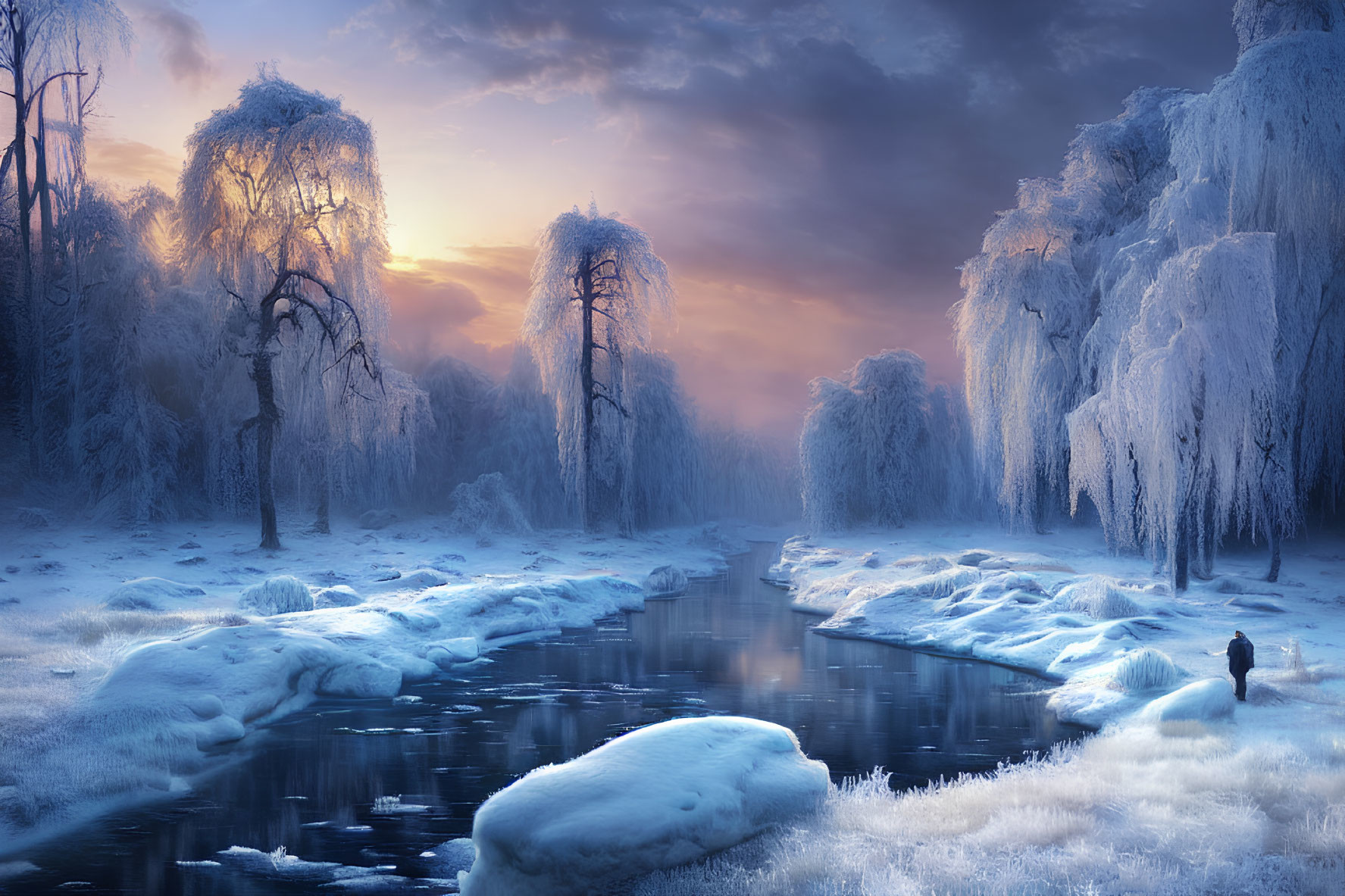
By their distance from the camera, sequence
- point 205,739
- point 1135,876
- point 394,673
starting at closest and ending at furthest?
point 1135,876, point 205,739, point 394,673

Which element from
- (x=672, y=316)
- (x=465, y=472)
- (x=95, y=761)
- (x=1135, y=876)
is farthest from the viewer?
(x=465, y=472)

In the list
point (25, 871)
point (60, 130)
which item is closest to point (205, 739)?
point (25, 871)

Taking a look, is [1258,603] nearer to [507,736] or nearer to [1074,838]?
[1074,838]

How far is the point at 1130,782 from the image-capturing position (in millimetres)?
6785

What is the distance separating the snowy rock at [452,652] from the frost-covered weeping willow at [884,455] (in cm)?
1945

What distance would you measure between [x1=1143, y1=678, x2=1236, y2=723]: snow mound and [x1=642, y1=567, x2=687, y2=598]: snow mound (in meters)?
15.0

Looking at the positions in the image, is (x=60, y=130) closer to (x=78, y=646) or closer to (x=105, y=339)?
(x=105, y=339)

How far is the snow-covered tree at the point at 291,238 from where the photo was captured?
61.1 feet

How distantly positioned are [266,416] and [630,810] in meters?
16.0

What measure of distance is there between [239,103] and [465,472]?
14073mm

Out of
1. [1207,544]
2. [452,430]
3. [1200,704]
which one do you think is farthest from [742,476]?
[1200,704]

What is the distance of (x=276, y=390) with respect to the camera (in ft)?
65.6

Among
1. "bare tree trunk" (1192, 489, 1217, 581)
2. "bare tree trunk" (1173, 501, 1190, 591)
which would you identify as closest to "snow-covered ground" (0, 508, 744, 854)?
"bare tree trunk" (1173, 501, 1190, 591)

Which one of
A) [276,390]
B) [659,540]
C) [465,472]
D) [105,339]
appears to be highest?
[105,339]
